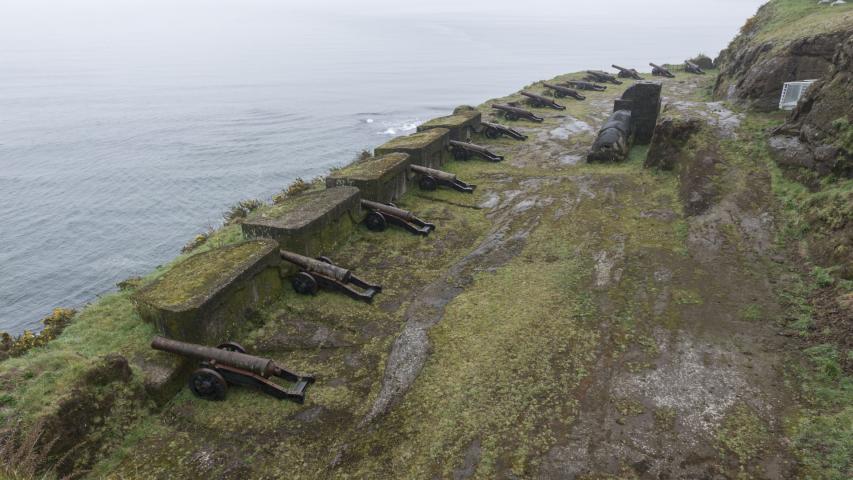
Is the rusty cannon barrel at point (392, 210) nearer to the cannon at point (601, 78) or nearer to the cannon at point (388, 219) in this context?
the cannon at point (388, 219)

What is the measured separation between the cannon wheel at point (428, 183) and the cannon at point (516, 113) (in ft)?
36.6

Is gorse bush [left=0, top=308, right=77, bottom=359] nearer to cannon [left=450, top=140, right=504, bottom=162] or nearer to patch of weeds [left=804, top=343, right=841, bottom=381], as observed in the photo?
patch of weeds [left=804, top=343, right=841, bottom=381]

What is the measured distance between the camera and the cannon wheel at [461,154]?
16.0 meters

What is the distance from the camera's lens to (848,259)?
7121mm

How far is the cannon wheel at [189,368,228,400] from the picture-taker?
562 centimetres

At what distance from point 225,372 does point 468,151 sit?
12003mm

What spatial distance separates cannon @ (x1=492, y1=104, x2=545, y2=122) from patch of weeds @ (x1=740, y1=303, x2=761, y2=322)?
54.2 feet

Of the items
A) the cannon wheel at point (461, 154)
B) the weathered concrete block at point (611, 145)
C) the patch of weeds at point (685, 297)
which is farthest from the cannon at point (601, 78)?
the patch of weeds at point (685, 297)

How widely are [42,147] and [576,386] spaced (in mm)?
53050

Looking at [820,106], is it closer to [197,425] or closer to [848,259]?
[848,259]

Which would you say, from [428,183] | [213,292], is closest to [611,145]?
[428,183]

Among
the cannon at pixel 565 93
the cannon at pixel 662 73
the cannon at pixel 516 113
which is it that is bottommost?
the cannon at pixel 516 113

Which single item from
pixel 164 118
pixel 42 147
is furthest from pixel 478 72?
pixel 42 147

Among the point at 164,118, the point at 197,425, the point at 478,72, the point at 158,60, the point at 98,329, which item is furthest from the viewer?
the point at 158,60
